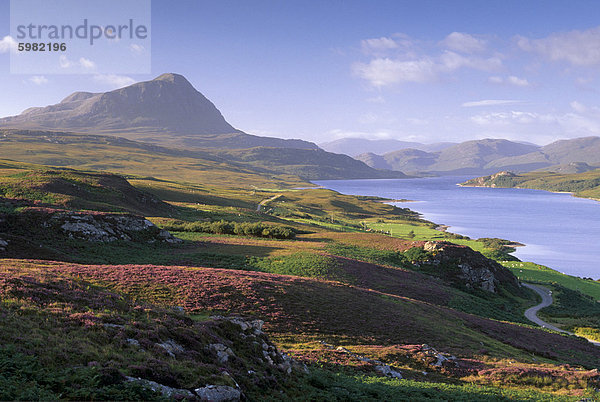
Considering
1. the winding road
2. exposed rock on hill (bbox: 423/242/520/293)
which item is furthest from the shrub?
the winding road

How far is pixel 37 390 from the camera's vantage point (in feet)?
33.9

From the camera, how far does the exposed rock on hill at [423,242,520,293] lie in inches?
2657

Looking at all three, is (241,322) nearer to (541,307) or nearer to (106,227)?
(106,227)

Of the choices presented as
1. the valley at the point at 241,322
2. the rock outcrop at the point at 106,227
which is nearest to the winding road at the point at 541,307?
the valley at the point at 241,322

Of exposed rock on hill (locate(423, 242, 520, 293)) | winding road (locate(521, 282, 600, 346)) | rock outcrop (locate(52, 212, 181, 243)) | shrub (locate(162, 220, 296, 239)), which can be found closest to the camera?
rock outcrop (locate(52, 212, 181, 243))

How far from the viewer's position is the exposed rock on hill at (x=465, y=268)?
6750 centimetres

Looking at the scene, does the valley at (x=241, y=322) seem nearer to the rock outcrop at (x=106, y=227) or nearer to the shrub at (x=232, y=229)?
the rock outcrop at (x=106, y=227)

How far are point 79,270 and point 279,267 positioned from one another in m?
24.2

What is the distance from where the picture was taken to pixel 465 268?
68.8 metres

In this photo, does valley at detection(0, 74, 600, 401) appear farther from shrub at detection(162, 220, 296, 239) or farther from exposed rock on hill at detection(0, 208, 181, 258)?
shrub at detection(162, 220, 296, 239)

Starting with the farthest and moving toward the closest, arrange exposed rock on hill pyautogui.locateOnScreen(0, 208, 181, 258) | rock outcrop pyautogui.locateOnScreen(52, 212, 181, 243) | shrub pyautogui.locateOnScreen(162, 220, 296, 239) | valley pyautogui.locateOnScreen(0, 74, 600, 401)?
shrub pyautogui.locateOnScreen(162, 220, 296, 239) < rock outcrop pyautogui.locateOnScreen(52, 212, 181, 243) < exposed rock on hill pyautogui.locateOnScreen(0, 208, 181, 258) < valley pyautogui.locateOnScreen(0, 74, 600, 401)

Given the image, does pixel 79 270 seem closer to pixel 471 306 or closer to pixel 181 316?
pixel 181 316

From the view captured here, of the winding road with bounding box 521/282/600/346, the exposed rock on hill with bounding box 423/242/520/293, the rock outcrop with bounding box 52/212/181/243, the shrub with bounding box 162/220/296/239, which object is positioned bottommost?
the winding road with bounding box 521/282/600/346

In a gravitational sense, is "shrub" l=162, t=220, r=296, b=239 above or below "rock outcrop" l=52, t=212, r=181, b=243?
below
